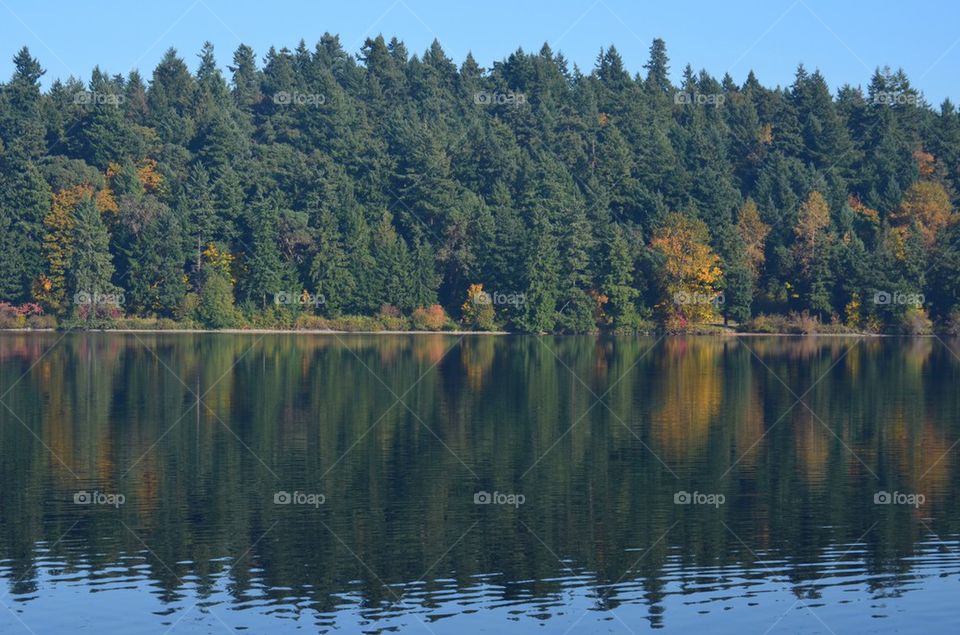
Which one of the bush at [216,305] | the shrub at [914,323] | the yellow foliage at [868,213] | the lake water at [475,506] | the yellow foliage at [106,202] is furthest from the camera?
the yellow foliage at [868,213]

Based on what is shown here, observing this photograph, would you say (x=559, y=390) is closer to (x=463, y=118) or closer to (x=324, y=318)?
(x=324, y=318)

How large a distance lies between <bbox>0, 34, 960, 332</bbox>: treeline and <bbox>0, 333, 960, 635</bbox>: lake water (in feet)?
178

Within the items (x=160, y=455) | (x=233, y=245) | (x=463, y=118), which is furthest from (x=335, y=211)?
(x=160, y=455)

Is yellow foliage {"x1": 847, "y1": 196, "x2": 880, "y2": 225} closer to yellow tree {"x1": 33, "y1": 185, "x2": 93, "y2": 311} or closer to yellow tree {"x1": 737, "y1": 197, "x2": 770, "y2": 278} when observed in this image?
yellow tree {"x1": 737, "y1": 197, "x2": 770, "y2": 278}

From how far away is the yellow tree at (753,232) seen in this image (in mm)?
128875

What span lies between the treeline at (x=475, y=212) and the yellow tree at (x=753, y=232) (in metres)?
0.23

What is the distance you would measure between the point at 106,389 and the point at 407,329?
208 feet

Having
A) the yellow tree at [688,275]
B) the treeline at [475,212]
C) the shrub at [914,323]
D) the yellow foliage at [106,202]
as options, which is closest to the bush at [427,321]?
the treeline at [475,212]

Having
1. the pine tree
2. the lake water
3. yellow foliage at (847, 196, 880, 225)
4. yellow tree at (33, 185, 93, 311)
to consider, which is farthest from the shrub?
yellow tree at (33, 185, 93, 311)

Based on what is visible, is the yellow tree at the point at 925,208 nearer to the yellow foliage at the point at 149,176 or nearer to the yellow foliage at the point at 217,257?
the yellow foliage at the point at 217,257

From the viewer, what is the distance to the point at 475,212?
133 m

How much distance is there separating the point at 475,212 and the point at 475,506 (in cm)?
9836

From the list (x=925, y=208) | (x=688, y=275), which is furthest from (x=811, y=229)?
(x=688, y=275)

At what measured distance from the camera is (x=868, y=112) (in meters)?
154
